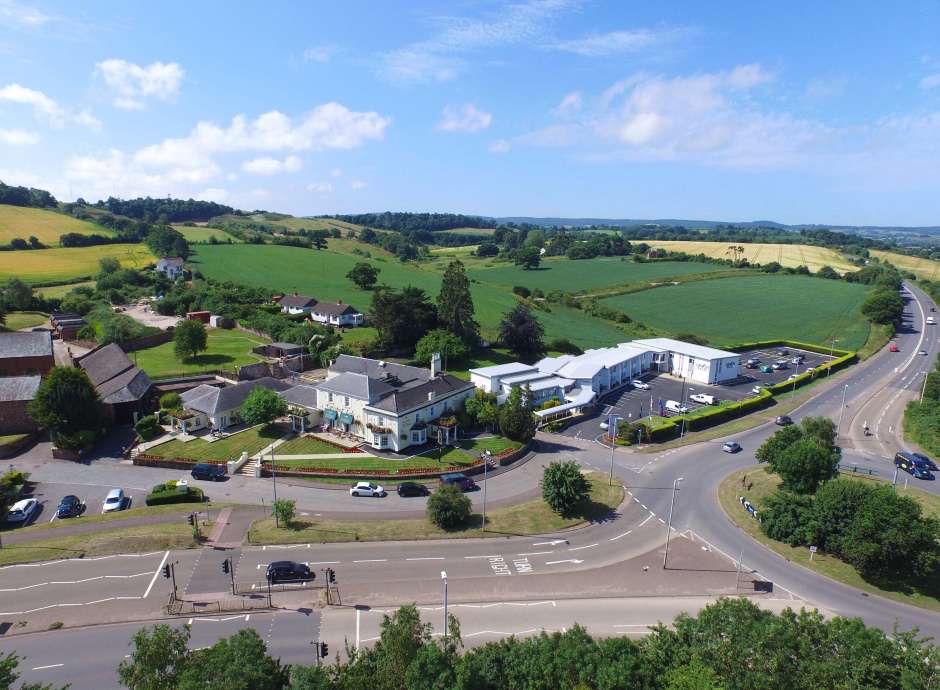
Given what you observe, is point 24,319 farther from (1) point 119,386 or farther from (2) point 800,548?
(2) point 800,548

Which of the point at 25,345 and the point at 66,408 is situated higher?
the point at 25,345

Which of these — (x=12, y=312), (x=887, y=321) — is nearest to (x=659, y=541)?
(x=887, y=321)

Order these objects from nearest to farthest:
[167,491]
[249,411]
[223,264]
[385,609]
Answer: [385,609] < [167,491] < [249,411] < [223,264]

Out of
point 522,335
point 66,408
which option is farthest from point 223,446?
point 522,335

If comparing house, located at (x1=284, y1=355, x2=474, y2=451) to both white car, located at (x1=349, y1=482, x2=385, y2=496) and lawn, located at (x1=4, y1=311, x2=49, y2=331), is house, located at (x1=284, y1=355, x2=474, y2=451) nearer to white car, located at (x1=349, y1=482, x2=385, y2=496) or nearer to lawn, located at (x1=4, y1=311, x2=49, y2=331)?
white car, located at (x1=349, y1=482, x2=385, y2=496)

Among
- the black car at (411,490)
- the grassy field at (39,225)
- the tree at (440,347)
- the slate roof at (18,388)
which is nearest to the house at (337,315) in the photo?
the tree at (440,347)

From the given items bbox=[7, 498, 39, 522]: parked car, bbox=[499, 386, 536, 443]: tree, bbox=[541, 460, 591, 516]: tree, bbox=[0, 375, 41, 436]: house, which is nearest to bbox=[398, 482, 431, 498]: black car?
bbox=[541, 460, 591, 516]: tree

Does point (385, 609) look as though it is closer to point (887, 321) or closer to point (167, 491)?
point (167, 491)
